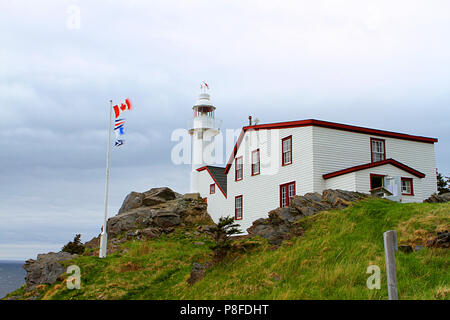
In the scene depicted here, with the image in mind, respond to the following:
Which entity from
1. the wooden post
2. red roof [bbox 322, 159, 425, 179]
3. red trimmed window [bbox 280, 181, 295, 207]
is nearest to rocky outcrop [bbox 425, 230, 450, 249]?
the wooden post

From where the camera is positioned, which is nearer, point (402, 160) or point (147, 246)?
point (147, 246)

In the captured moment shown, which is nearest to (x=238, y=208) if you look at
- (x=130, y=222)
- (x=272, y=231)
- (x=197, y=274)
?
(x=130, y=222)

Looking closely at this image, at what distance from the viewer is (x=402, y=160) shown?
2500cm

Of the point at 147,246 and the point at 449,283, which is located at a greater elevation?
the point at 147,246

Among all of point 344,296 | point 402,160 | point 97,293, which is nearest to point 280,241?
point 344,296

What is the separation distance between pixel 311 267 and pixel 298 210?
5709 mm

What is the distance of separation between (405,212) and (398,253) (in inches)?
147

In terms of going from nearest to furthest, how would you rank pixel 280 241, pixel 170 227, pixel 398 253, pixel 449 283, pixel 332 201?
pixel 449 283 < pixel 398 253 < pixel 280 241 < pixel 332 201 < pixel 170 227

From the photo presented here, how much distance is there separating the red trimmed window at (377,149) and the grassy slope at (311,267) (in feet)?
22.3

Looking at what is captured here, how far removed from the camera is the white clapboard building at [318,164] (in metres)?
21.8

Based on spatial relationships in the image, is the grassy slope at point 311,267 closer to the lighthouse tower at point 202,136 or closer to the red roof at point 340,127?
the red roof at point 340,127

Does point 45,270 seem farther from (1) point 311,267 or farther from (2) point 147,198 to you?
(2) point 147,198
